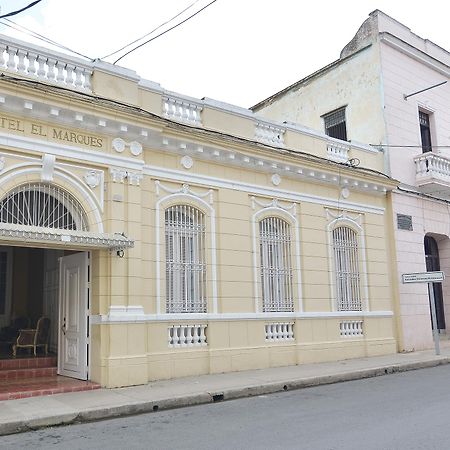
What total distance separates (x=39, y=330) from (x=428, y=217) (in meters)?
11.3

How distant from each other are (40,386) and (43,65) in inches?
212

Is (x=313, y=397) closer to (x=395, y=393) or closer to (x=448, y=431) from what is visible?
→ (x=395, y=393)

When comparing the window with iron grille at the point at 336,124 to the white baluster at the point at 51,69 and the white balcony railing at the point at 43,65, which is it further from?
the white baluster at the point at 51,69

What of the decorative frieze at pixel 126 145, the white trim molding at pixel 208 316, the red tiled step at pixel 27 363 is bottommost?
the red tiled step at pixel 27 363

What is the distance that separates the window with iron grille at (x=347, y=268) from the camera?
13.7 meters

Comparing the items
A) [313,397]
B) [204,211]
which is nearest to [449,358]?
[313,397]

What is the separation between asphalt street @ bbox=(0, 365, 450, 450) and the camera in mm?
5793

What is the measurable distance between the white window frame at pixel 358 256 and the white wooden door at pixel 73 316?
6082 millimetres

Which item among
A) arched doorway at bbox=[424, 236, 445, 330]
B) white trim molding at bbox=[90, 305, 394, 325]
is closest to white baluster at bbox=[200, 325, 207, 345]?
white trim molding at bbox=[90, 305, 394, 325]

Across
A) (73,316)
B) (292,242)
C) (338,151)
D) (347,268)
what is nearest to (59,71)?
(73,316)

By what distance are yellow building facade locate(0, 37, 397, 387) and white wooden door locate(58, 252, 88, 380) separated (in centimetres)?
4

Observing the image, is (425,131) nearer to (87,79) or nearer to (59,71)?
(87,79)

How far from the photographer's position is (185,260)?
1100 cm

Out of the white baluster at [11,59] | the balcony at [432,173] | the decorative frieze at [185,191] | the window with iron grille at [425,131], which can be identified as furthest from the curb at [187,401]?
the window with iron grille at [425,131]
